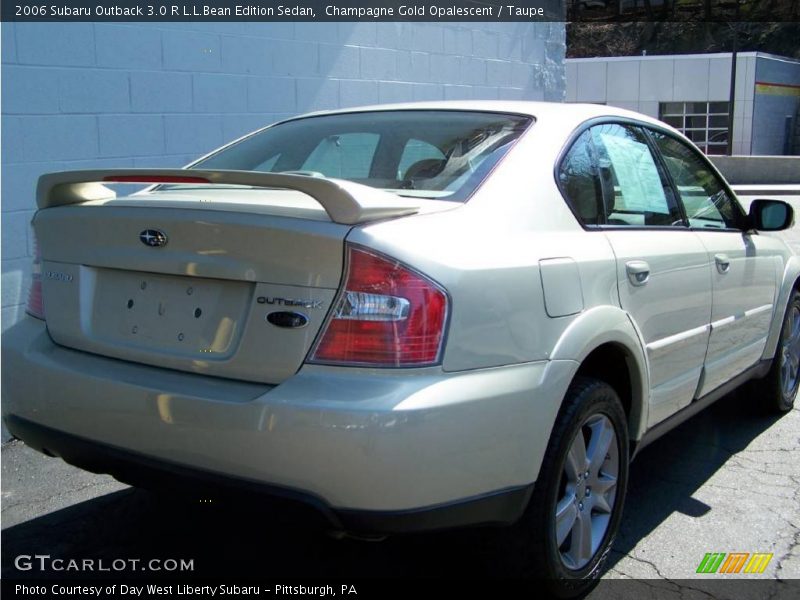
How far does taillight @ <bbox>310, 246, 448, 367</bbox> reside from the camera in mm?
2393

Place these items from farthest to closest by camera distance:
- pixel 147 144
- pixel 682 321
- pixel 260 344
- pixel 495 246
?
pixel 147 144 < pixel 682 321 < pixel 495 246 < pixel 260 344

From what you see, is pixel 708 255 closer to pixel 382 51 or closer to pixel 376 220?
pixel 376 220

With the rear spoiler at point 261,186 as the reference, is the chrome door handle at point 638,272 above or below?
below

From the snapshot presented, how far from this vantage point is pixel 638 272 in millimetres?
3242

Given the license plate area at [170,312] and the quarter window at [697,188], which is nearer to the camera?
the license plate area at [170,312]

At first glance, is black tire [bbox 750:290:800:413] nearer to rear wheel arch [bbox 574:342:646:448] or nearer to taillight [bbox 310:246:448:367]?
rear wheel arch [bbox 574:342:646:448]

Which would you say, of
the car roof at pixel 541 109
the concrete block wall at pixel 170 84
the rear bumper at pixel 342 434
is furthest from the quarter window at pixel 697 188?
the concrete block wall at pixel 170 84

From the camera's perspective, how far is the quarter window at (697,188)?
4051mm

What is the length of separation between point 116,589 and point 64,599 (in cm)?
17

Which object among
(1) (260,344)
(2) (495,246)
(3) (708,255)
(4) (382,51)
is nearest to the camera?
(1) (260,344)

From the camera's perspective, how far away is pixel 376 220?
2.50 metres

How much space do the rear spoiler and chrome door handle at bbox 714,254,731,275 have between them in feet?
5.94

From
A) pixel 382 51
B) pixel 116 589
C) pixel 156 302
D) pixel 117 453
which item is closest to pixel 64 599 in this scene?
pixel 116 589
